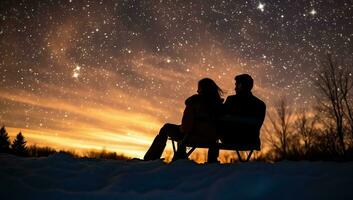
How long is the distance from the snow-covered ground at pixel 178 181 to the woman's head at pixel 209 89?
1.60m

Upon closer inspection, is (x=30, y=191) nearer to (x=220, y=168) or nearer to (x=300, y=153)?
(x=220, y=168)

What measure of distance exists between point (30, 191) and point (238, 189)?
1.97 metres

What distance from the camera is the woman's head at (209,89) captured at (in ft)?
17.5

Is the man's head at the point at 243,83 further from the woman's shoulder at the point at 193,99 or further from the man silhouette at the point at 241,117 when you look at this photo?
the woman's shoulder at the point at 193,99

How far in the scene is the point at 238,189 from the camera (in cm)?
278

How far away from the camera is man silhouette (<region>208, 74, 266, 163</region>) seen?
5.01m

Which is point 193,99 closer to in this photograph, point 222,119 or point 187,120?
point 187,120

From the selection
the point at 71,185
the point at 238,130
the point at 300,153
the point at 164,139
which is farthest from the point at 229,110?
the point at 71,185

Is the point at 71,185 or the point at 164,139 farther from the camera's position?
the point at 164,139

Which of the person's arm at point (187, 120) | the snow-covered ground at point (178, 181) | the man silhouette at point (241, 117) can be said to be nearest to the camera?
the snow-covered ground at point (178, 181)

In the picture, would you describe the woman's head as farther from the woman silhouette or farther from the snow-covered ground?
the snow-covered ground

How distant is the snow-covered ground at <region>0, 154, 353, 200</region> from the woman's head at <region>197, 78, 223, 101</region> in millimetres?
1600

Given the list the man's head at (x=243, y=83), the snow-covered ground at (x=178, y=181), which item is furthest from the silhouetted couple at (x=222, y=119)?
the snow-covered ground at (x=178, y=181)

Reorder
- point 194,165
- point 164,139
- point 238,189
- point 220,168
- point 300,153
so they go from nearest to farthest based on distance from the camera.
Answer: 1. point 238,189
2. point 220,168
3. point 194,165
4. point 164,139
5. point 300,153
